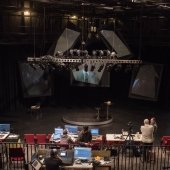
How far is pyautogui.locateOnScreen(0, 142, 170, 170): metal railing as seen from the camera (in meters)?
11.6

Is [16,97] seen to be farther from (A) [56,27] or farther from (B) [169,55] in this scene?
(B) [169,55]

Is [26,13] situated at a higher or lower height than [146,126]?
higher

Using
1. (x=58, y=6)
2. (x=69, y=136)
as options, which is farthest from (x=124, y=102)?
(x=69, y=136)

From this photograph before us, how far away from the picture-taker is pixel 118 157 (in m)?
11.7

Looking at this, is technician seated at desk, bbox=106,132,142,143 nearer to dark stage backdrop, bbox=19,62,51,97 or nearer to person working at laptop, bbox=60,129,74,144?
person working at laptop, bbox=60,129,74,144

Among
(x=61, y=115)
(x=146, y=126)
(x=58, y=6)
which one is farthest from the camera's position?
(x=61, y=115)

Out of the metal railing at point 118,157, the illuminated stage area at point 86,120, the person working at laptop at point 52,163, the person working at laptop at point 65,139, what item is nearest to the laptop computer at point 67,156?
the metal railing at point 118,157

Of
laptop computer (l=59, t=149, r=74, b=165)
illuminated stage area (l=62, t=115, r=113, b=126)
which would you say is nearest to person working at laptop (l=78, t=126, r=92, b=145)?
laptop computer (l=59, t=149, r=74, b=165)

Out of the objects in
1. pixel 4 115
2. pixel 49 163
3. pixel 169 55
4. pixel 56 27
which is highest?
pixel 56 27

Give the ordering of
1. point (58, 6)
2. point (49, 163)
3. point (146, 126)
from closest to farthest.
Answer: point (49, 163)
point (146, 126)
point (58, 6)

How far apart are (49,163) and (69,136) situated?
339 centimetres

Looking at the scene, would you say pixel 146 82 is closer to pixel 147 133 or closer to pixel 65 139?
pixel 147 133

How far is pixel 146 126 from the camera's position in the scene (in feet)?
40.5

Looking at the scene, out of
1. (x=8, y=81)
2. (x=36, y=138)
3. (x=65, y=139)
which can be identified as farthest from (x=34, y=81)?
(x=65, y=139)
